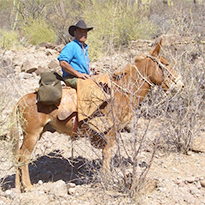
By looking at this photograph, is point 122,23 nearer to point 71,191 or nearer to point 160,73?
point 160,73

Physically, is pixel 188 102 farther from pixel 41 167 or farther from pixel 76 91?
pixel 41 167

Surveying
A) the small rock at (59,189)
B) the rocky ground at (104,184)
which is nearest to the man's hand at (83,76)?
the rocky ground at (104,184)

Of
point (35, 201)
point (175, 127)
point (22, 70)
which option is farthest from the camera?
point (22, 70)

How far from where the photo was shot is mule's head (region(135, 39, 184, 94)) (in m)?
4.60

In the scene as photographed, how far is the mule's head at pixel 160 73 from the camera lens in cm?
460

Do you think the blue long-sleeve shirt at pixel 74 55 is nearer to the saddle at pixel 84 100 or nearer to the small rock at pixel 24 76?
the saddle at pixel 84 100

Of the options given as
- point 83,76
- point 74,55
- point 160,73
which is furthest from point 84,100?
point 160,73

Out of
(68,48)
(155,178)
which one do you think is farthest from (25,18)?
(155,178)

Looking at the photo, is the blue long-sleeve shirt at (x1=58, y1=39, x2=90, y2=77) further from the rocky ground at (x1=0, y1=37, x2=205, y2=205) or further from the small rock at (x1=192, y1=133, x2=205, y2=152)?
the small rock at (x1=192, y1=133, x2=205, y2=152)

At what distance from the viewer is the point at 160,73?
15.4 feet

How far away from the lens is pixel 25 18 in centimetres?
2220

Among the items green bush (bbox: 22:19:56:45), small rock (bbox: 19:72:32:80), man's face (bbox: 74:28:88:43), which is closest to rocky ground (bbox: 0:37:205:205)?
man's face (bbox: 74:28:88:43)

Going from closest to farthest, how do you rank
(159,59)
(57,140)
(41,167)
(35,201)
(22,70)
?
1. (35,201)
2. (159,59)
3. (41,167)
4. (57,140)
5. (22,70)

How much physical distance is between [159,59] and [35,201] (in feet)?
9.72
